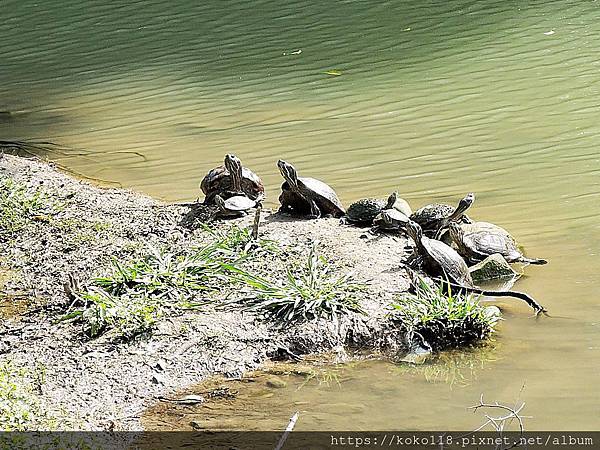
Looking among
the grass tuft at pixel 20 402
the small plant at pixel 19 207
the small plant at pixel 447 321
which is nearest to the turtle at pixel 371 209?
the small plant at pixel 447 321

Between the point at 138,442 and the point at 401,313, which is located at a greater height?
the point at 401,313

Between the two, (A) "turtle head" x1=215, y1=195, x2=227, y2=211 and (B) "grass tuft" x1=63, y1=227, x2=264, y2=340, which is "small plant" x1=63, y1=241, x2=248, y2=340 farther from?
(A) "turtle head" x1=215, y1=195, x2=227, y2=211

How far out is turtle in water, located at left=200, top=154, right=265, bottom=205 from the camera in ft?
22.0

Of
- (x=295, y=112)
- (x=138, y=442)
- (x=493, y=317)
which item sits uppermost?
(x=295, y=112)

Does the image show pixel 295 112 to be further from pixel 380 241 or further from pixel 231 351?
pixel 231 351

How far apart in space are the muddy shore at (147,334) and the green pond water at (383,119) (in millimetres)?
419

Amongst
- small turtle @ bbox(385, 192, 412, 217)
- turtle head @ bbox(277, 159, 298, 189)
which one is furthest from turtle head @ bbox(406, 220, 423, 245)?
turtle head @ bbox(277, 159, 298, 189)

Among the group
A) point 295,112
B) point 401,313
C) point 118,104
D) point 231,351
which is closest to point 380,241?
point 401,313

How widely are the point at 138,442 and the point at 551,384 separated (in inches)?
74.5

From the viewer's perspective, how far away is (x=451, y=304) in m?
4.80

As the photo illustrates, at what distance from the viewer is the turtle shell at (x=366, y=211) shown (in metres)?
6.22

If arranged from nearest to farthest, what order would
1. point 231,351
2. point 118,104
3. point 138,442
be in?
point 138,442 < point 231,351 < point 118,104

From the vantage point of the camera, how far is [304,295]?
4977 millimetres

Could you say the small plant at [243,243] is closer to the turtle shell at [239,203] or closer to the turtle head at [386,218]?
the turtle shell at [239,203]
